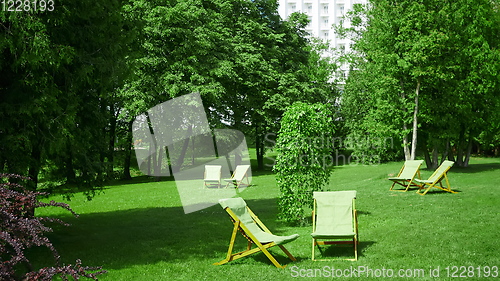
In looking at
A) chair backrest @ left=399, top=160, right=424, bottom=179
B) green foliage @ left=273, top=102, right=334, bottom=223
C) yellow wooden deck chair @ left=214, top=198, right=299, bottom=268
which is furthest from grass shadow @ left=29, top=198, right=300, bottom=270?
chair backrest @ left=399, top=160, right=424, bottom=179

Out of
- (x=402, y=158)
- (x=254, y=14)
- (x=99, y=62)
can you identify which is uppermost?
(x=254, y=14)

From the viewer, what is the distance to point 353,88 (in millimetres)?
32562

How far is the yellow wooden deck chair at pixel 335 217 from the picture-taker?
6.22 meters

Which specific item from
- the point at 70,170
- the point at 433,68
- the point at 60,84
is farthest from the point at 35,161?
the point at 433,68

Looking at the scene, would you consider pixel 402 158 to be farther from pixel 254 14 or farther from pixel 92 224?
pixel 92 224

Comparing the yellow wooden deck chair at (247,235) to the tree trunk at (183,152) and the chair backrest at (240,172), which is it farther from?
the tree trunk at (183,152)

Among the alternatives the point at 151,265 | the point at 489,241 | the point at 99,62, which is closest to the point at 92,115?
the point at 99,62

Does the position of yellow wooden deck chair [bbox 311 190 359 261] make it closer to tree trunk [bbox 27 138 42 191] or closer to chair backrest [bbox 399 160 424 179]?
tree trunk [bbox 27 138 42 191]

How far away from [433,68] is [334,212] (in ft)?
43.5

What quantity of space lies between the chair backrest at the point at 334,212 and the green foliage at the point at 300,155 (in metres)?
1.34

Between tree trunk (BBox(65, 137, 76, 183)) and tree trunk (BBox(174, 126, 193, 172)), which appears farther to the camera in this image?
tree trunk (BBox(174, 126, 193, 172))

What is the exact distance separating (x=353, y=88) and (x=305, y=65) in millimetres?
5283

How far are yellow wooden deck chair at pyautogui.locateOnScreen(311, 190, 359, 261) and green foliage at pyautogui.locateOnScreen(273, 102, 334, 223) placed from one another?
1124 mm

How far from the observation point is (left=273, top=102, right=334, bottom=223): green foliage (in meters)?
8.23
